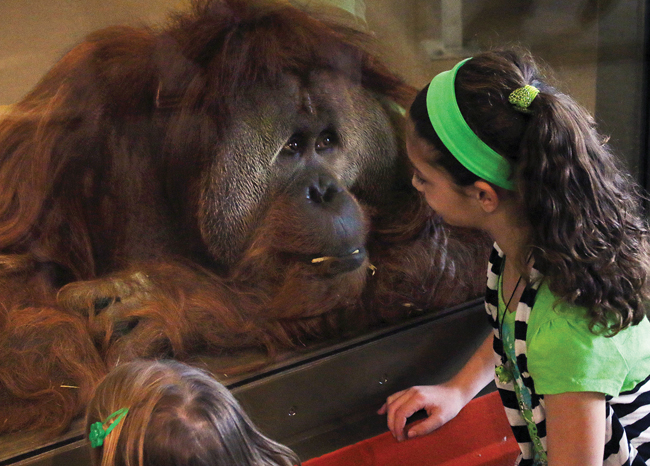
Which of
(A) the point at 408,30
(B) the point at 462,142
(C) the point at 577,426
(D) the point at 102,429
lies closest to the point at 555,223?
(B) the point at 462,142

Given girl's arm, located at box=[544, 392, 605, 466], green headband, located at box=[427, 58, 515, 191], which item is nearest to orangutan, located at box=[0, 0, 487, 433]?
green headband, located at box=[427, 58, 515, 191]

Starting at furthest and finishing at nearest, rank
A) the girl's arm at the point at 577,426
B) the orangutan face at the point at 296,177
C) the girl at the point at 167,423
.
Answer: the orangutan face at the point at 296,177
the girl's arm at the point at 577,426
the girl at the point at 167,423

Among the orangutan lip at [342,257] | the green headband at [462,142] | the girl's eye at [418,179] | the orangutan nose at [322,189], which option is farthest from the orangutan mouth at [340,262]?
the green headband at [462,142]

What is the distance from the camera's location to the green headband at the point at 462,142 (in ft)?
2.47

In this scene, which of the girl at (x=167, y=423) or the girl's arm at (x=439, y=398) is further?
the girl's arm at (x=439, y=398)

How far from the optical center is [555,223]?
75 cm

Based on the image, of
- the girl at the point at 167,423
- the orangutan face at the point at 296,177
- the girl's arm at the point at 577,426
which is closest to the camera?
the girl at the point at 167,423

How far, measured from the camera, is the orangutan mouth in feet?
3.30

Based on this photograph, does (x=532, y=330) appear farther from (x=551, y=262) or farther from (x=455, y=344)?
(x=455, y=344)

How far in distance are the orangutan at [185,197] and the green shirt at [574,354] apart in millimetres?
365

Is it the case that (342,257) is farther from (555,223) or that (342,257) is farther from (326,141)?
(555,223)

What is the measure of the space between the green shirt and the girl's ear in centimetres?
15

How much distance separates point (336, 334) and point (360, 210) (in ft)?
0.78

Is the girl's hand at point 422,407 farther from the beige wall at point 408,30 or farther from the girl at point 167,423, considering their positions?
the beige wall at point 408,30
